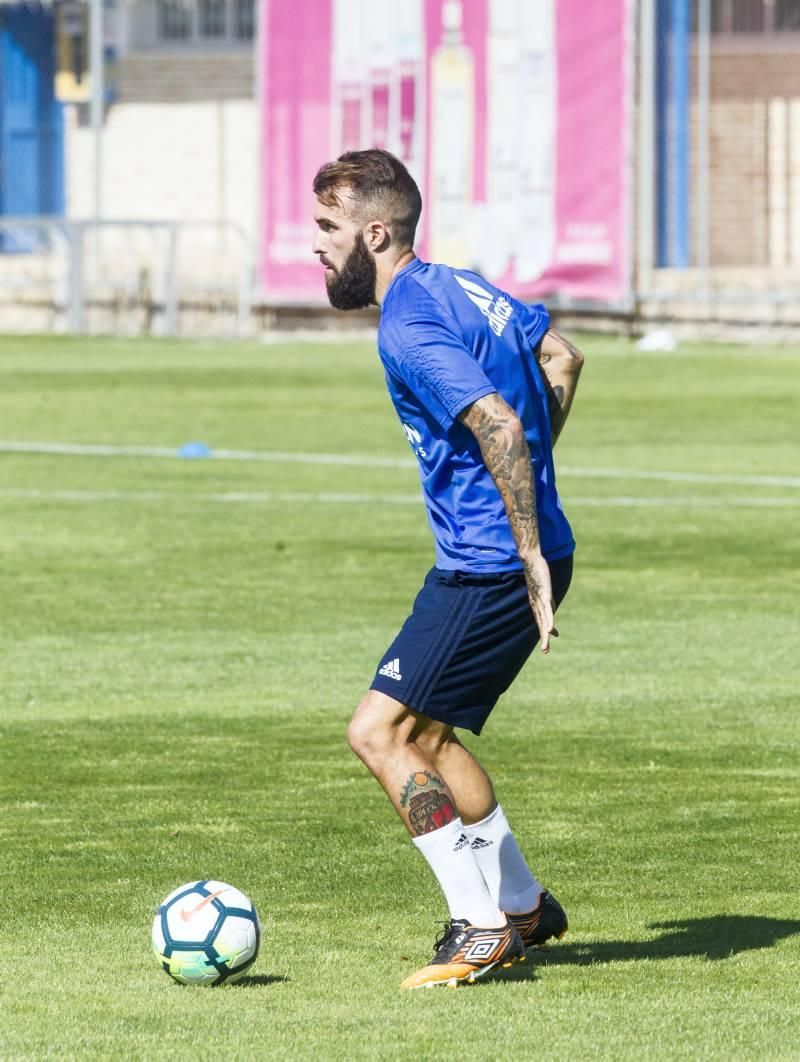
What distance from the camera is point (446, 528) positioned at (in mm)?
6008

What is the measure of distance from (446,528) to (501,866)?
886 millimetres

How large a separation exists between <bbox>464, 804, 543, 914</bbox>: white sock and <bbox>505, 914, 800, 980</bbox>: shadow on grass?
152 mm

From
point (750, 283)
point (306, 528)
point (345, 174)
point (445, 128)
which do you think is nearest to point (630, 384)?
point (750, 283)

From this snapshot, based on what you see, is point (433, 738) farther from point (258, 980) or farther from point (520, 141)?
point (520, 141)

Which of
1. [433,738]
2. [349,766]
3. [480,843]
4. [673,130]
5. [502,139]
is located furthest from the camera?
[502,139]

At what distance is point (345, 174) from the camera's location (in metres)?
5.99

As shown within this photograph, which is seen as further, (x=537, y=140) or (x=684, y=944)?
(x=537, y=140)

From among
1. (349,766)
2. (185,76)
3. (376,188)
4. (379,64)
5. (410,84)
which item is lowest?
(349,766)

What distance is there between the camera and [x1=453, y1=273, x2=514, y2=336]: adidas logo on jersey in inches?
235

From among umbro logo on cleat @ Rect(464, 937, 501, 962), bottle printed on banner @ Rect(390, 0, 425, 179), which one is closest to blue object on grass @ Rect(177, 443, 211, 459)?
bottle printed on banner @ Rect(390, 0, 425, 179)

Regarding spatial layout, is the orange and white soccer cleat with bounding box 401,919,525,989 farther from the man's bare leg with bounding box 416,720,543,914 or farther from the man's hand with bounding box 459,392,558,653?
the man's hand with bounding box 459,392,558,653

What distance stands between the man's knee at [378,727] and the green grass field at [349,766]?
53cm

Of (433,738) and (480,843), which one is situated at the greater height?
(433,738)

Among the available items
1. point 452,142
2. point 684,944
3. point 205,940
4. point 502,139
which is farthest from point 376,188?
point 452,142
